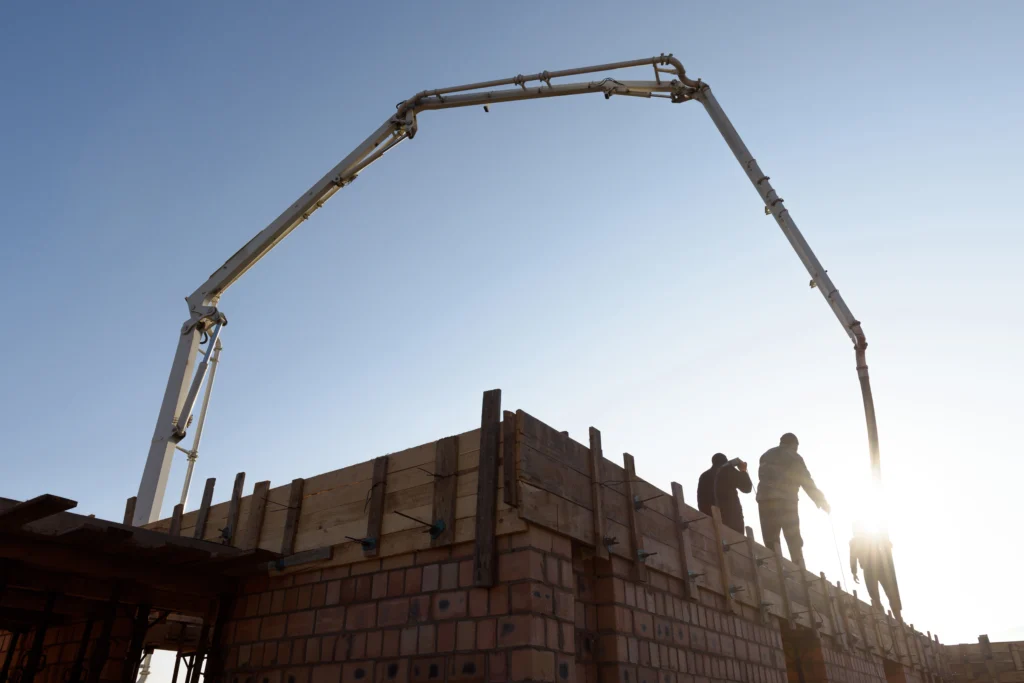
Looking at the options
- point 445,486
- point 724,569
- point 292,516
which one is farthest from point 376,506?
point 724,569

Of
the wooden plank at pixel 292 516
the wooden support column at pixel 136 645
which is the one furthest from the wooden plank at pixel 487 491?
the wooden support column at pixel 136 645

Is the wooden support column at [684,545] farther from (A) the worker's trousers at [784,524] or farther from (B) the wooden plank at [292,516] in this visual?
(A) the worker's trousers at [784,524]

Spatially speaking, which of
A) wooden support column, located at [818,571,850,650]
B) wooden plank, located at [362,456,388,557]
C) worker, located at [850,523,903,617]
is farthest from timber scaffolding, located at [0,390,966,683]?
worker, located at [850,523,903,617]

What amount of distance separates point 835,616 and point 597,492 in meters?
7.49

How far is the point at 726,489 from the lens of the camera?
452 inches

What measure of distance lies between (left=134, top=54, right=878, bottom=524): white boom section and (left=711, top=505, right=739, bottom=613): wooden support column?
465cm

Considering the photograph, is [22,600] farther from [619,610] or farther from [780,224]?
[780,224]

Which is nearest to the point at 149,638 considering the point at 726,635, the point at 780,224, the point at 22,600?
the point at 22,600

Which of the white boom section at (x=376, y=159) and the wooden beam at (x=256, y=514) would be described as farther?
the white boom section at (x=376, y=159)

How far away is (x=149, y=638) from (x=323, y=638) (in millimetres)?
5147

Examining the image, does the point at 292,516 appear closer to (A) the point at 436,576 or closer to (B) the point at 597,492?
(A) the point at 436,576

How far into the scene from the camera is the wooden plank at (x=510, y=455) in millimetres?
5691

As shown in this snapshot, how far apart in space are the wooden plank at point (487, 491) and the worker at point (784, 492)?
703 centimetres

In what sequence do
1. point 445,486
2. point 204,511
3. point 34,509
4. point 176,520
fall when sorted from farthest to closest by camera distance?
point 176,520 < point 204,511 < point 445,486 < point 34,509
